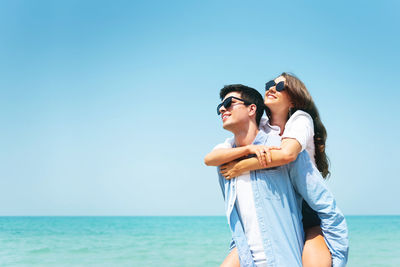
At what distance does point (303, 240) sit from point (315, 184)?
0.50 metres

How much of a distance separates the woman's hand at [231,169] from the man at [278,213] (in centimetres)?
6

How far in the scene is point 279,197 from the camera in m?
3.20

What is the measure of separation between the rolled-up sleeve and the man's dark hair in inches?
26.4

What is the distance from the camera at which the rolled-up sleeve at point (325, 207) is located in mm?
3109

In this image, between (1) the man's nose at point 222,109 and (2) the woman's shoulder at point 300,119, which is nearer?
(2) the woman's shoulder at point 300,119

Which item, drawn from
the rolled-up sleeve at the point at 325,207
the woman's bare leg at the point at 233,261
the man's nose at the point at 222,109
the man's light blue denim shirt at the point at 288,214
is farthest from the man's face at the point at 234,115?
the woman's bare leg at the point at 233,261

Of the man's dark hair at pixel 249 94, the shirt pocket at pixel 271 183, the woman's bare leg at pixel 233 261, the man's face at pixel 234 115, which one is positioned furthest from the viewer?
the man's dark hair at pixel 249 94

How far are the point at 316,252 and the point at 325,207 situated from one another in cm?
35

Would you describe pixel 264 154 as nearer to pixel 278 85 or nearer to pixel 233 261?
pixel 278 85

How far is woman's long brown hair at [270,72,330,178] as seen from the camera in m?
3.51

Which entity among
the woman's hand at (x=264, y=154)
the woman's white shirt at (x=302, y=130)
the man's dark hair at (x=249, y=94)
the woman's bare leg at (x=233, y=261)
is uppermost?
the man's dark hair at (x=249, y=94)

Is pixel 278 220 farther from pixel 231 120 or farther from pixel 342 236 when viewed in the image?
pixel 231 120

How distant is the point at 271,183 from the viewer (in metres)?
3.22

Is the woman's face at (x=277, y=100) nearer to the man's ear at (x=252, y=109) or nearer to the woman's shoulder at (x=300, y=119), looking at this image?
the man's ear at (x=252, y=109)
